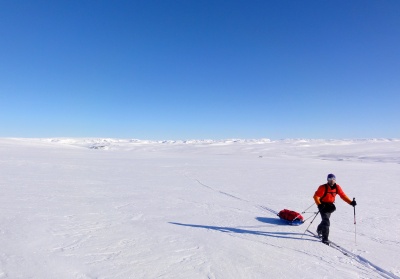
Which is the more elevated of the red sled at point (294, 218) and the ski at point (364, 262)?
the red sled at point (294, 218)

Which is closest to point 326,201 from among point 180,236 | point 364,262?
point 364,262

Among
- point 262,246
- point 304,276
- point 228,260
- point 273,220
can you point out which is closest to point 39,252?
point 228,260

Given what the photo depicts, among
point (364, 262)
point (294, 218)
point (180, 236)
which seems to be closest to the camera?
point (364, 262)

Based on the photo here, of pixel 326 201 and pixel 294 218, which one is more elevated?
pixel 326 201

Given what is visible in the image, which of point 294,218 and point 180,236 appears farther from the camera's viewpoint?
point 294,218

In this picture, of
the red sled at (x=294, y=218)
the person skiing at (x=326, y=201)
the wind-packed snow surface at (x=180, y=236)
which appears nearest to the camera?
the wind-packed snow surface at (x=180, y=236)

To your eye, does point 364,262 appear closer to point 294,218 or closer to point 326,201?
point 326,201

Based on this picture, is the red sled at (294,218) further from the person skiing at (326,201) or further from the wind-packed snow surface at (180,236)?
the person skiing at (326,201)

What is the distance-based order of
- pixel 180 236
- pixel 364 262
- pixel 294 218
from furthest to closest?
pixel 294 218 < pixel 180 236 < pixel 364 262

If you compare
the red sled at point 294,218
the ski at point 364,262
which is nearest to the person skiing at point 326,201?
the ski at point 364,262

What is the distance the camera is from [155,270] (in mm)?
4473

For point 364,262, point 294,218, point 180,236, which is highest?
point 294,218

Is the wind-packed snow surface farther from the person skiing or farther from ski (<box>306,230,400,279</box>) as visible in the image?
the person skiing

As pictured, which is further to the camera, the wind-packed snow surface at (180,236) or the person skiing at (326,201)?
the person skiing at (326,201)
